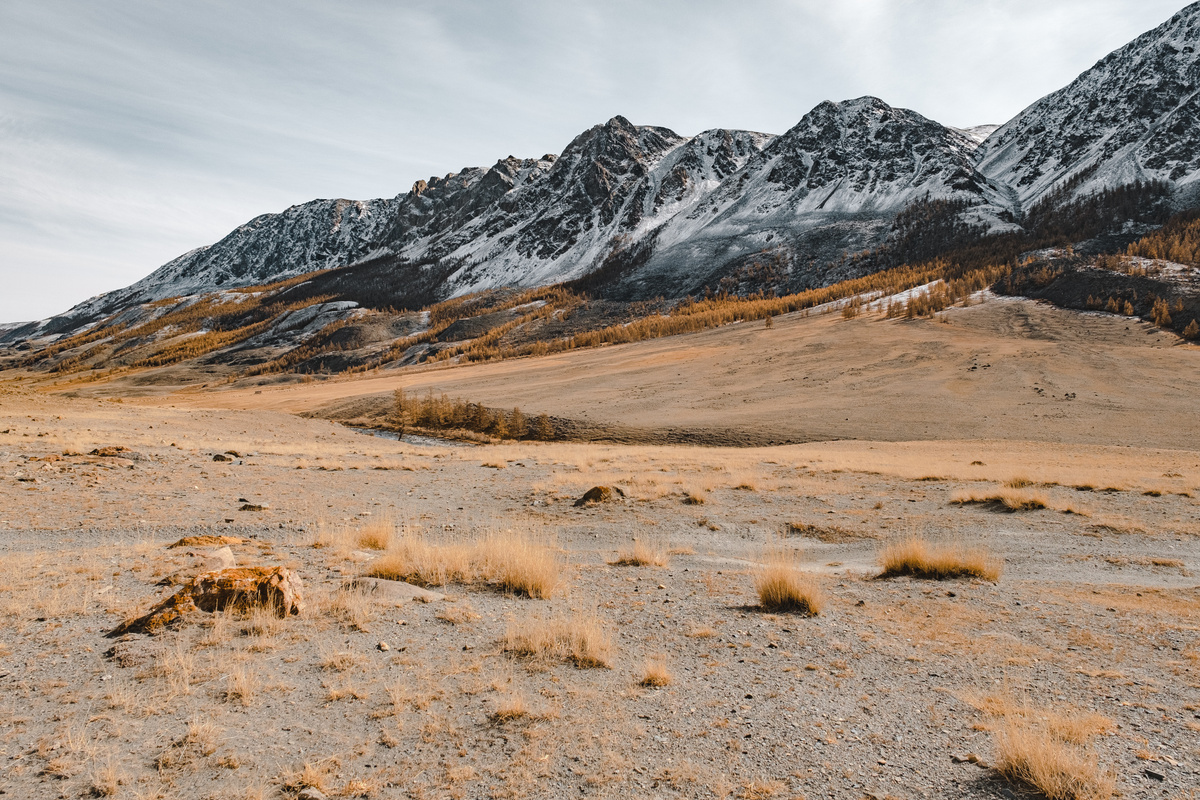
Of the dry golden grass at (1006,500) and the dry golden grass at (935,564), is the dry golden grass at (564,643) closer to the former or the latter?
the dry golden grass at (935,564)

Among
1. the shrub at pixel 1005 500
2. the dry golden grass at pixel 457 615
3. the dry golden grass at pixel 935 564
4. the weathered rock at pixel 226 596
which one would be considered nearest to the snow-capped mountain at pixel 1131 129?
the shrub at pixel 1005 500

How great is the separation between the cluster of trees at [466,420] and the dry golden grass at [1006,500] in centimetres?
3293

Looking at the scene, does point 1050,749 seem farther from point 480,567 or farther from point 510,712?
point 480,567

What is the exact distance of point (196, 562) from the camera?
9.26 meters

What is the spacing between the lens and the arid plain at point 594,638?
451 cm

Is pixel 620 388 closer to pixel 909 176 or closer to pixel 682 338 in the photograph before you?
pixel 682 338

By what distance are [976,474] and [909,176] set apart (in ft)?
621

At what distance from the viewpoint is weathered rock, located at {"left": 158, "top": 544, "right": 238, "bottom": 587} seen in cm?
828

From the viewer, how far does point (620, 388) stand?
65250 mm

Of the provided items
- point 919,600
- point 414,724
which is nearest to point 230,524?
point 414,724

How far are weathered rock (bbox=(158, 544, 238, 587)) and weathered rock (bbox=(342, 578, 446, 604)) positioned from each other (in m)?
1.71

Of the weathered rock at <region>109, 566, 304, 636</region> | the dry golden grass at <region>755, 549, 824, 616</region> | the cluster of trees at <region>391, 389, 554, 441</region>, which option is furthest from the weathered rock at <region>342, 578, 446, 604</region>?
the cluster of trees at <region>391, 389, 554, 441</region>

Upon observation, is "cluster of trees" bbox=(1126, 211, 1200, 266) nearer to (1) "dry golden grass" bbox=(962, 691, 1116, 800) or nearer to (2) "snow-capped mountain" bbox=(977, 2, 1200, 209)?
(2) "snow-capped mountain" bbox=(977, 2, 1200, 209)

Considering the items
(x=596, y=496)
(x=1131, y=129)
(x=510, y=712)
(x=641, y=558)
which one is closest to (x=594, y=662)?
(x=510, y=712)
